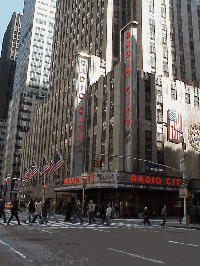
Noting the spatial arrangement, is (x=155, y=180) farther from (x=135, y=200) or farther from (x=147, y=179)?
(x=135, y=200)

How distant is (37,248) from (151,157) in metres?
34.1

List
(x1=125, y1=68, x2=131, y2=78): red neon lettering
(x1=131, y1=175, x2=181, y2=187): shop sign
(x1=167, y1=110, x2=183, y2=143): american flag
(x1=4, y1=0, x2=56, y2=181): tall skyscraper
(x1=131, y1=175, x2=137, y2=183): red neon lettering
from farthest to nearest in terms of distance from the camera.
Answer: (x1=4, y1=0, x2=56, y2=181): tall skyscraper, (x1=167, y1=110, x2=183, y2=143): american flag, (x1=125, y1=68, x2=131, y2=78): red neon lettering, (x1=131, y1=175, x2=181, y2=187): shop sign, (x1=131, y1=175, x2=137, y2=183): red neon lettering

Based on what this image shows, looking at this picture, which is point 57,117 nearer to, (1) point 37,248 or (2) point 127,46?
(2) point 127,46

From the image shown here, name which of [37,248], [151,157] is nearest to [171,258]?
[37,248]

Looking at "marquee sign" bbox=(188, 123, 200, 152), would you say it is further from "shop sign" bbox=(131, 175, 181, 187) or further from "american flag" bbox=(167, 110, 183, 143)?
"shop sign" bbox=(131, 175, 181, 187)

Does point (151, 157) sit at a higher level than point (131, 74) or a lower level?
lower

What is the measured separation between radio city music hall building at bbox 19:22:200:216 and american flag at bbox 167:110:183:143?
16cm

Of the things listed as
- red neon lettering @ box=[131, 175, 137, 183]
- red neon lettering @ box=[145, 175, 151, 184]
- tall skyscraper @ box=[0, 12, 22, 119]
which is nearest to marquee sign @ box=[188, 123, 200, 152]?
red neon lettering @ box=[145, 175, 151, 184]

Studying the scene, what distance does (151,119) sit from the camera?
44.2 metres

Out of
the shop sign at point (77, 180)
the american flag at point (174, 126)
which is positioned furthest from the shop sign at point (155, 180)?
the american flag at point (174, 126)

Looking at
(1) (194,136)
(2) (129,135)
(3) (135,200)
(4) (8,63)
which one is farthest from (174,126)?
(4) (8,63)

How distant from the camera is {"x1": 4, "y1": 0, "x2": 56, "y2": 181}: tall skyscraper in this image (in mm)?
116125

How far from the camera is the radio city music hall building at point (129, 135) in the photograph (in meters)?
40.3

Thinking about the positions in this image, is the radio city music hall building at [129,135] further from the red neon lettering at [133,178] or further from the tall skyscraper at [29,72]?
the tall skyscraper at [29,72]
